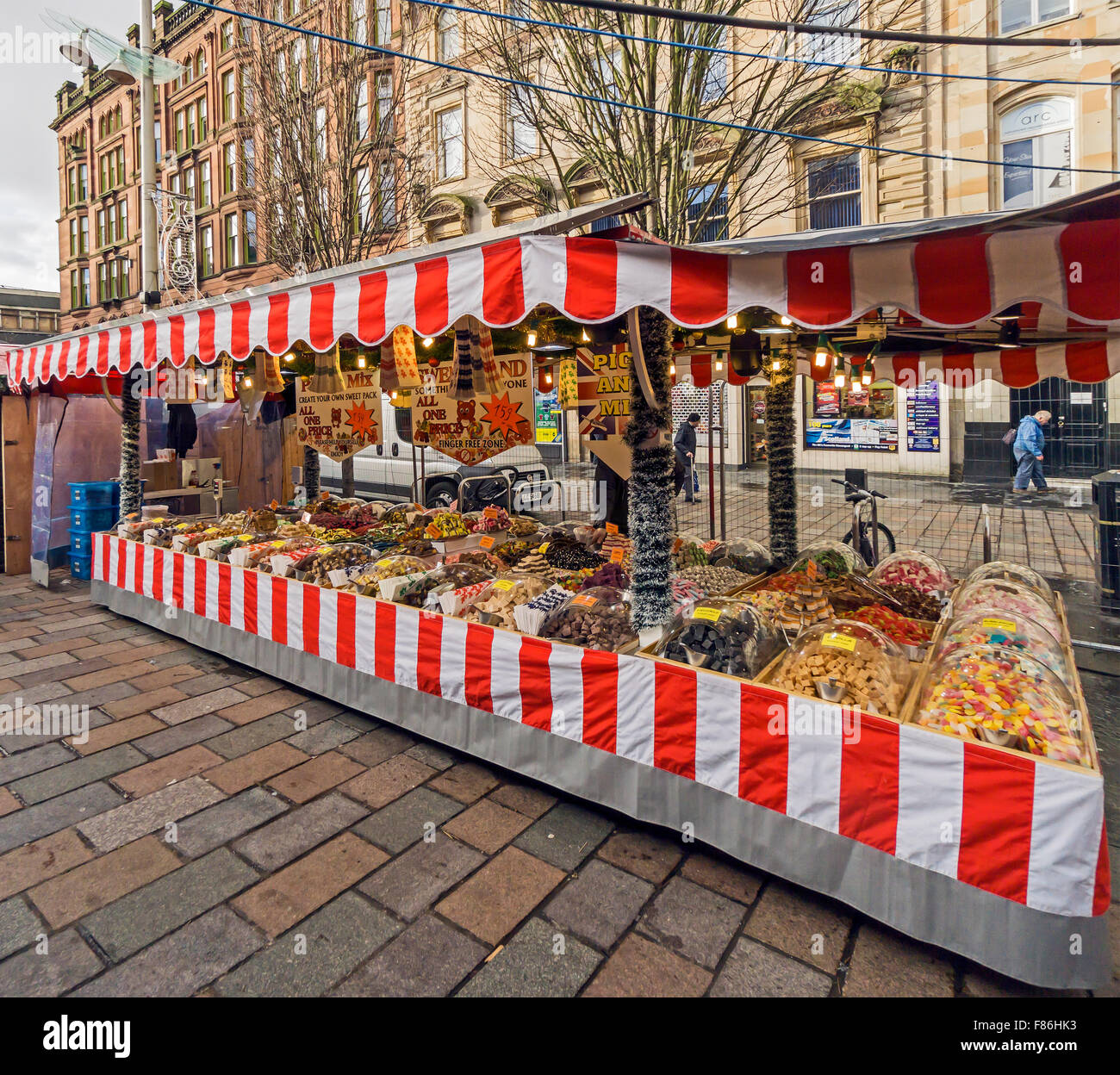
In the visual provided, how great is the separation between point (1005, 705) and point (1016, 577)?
2.21 m

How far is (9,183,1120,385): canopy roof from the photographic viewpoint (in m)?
2.32

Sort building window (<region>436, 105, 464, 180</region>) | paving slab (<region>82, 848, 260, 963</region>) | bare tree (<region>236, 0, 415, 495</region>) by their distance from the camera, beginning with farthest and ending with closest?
1. building window (<region>436, 105, 464, 180</region>)
2. bare tree (<region>236, 0, 415, 495</region>)
3. paving slab (<region>82, 848, 260, 963</region>)

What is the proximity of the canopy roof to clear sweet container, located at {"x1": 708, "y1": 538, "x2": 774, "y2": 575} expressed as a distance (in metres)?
2.50

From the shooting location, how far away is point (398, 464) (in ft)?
50.0

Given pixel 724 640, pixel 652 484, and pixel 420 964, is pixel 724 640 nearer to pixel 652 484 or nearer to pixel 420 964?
pixel 652 484

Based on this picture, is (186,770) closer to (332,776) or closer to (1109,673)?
(332,776)

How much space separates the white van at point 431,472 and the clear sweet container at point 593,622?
9.48 m

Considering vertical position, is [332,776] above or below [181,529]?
below

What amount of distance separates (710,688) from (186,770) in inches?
114

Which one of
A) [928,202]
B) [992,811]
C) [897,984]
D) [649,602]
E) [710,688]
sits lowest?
[897,984]

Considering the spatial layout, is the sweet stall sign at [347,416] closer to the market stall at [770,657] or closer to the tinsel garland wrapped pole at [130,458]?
the market stall at [770,657]

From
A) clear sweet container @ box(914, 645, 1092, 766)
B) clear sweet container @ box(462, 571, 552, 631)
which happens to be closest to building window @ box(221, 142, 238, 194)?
clear sweet container @ box(462, 571, 552, 631)

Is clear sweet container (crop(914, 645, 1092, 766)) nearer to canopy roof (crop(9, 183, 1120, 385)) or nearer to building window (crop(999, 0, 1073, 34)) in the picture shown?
canopy roof (crop(9, 183, 1120, 385))
